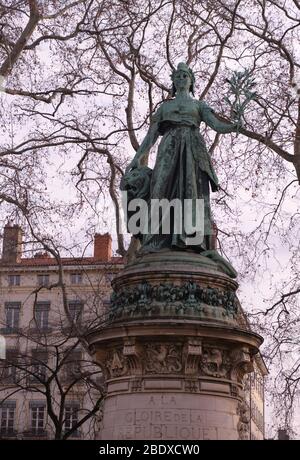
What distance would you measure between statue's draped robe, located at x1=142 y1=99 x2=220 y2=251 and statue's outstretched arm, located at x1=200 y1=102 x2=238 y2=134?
0.01m

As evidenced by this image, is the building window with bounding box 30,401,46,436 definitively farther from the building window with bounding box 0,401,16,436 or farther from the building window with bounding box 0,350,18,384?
the building window with bounding box 0,350,18,384

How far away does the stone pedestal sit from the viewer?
1025cm

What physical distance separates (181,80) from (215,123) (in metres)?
0.97

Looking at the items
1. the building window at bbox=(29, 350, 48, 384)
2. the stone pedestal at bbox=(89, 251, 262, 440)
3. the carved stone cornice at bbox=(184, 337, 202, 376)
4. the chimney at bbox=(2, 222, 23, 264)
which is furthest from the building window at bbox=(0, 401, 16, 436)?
the carved stone cornice at bbox=(184, 337, 202, 376)

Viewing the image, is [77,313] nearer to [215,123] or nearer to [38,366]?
[38,366]

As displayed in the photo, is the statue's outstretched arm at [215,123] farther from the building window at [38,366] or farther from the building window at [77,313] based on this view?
the building window at [77,313]

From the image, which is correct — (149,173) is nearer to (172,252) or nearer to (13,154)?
(172,252)

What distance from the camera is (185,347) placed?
10.3 m

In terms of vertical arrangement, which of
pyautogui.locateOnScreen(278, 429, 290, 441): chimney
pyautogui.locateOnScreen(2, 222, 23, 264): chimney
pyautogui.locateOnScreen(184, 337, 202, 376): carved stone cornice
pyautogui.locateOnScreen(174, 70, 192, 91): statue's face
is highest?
pyautogui.locateOnScreen(2, 222, 23, 264): chimney

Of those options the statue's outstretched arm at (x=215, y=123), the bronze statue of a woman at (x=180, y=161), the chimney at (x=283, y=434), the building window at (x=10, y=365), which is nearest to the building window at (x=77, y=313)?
the building window at (x=10, y=365)

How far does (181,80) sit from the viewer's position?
1244 cm
